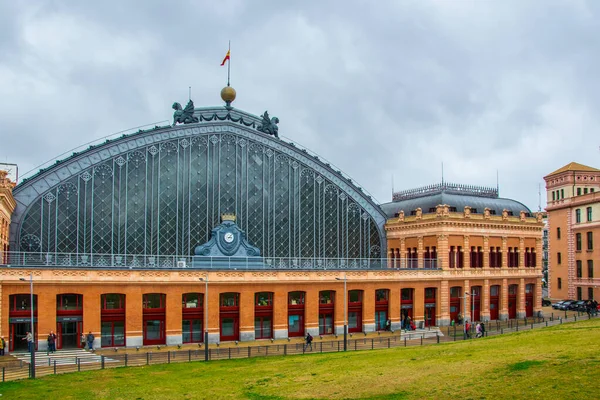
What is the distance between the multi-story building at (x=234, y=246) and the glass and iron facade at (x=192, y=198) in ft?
0.46

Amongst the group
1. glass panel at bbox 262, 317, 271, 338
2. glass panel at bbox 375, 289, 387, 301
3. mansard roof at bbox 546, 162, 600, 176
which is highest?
mansard roof at bbox 546, 162, 600, 176

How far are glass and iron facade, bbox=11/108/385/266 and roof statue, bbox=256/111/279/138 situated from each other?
88 centimetres

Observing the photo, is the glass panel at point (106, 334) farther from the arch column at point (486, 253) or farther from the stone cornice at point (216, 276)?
the arch column at point (486, 253)

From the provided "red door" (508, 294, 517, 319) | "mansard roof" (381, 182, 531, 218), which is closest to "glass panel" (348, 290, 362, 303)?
"mansard roof" (381, 182, 531, 218)

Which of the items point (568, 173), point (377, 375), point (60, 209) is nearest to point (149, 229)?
point (60, 209)

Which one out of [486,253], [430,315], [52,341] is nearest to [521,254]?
[486,253]

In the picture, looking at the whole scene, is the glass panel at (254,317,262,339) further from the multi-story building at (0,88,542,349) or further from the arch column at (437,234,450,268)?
the arch column at (437,234,450,268)

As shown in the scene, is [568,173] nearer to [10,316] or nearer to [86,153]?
[86,153]

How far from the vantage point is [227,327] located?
61938 mm

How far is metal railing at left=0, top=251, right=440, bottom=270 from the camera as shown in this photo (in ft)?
188

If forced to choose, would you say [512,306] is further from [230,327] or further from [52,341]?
[52,341]

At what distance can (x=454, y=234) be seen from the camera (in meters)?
77.4

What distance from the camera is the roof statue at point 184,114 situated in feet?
225

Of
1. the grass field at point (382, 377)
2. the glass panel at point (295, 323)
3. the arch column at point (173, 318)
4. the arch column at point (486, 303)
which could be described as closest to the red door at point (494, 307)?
the arch column at point (486, 303)
